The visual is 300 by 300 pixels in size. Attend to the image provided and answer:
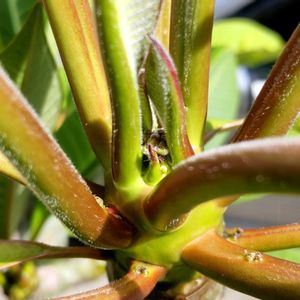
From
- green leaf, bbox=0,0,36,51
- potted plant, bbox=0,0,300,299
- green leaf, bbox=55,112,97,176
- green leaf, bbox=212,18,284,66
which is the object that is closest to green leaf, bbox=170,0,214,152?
potted plant, bbox=0,0,300,299

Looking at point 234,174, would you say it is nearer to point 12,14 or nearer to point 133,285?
point 133,285

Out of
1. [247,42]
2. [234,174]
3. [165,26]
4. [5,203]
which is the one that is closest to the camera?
[234,174]

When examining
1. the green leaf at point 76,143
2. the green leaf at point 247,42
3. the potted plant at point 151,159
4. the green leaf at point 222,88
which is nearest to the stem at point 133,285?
the potted plant at point 151,159

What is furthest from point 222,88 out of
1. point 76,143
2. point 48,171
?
point 48,171

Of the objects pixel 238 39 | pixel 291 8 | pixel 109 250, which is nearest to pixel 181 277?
pixel 109 250

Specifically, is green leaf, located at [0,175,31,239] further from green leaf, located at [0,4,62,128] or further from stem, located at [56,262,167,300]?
stem, located at [56,262,167,300]

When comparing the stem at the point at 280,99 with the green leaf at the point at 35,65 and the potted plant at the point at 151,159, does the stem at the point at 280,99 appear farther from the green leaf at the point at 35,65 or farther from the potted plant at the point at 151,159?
the green leaf at the point at 35,65

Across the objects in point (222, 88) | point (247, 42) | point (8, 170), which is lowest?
point (247, 42)
